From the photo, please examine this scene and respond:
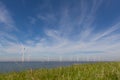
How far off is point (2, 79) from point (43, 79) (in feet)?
5.96

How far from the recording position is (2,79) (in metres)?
8.17

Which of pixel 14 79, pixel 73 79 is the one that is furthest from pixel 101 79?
pixel 14 79

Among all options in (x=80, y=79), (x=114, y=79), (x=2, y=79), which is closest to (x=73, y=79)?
(x=80, y=79)

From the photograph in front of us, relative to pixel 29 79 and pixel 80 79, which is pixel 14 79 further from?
pixel 80 79

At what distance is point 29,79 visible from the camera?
7492mm

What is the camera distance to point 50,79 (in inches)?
298

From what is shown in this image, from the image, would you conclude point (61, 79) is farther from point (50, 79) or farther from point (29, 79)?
point (29, 79)

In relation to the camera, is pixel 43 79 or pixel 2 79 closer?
pixel 43 79

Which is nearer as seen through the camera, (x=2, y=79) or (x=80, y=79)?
(x=80, y=79)

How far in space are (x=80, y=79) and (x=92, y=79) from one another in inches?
19.5

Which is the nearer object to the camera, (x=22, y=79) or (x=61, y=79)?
(x=61, y=79)

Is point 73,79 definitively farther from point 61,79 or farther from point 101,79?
point 101,79

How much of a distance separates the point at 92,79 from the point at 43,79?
190 cm

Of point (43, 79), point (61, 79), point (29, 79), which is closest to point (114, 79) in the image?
point (61, 79)
